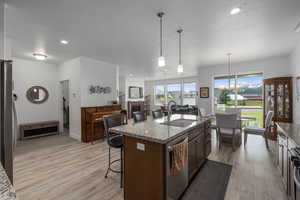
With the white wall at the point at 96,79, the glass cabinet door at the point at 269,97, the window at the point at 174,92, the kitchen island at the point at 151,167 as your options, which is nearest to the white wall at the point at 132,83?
the window at the point at 174,92

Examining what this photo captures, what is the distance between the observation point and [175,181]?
1.68 m

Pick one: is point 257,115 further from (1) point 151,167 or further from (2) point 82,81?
(2) point 82,81

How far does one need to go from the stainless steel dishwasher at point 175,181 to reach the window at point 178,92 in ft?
22.5

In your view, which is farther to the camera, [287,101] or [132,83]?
[132,83]

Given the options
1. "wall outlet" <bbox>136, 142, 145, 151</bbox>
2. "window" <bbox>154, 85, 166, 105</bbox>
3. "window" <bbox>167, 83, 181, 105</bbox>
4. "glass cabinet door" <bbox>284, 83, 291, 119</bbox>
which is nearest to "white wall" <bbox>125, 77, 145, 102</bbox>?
"window" <bbox>154, 85, 166, 105</bbox>

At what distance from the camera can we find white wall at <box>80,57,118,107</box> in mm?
4337

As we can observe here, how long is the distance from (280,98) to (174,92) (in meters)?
6.18

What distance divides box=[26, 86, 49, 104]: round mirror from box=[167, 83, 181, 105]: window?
7394 millimetres

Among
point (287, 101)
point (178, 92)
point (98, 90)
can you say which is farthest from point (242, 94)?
point (98, 90)

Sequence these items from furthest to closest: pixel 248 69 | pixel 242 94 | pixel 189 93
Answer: pixel 189 93 < pixel 242 94 < pixel 248 69

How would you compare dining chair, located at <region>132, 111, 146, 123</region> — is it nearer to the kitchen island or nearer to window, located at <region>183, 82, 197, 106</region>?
the kitchen island

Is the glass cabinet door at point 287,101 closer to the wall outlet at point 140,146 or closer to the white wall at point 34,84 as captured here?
the wall outlet at point 140,146

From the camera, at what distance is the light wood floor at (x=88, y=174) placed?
1.94 meters

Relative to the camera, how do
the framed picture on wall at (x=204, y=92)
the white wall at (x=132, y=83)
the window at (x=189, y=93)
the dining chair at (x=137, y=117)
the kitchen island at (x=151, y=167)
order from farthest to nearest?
1. the window at (x=189, y=93)
2. the white wall at (x=132, y=83)
3. the framed picture on wall at (x=204, y=92)
4. the dining chair at (x=137, y=117)
5. the kitchen island at (x=151, y=167)
